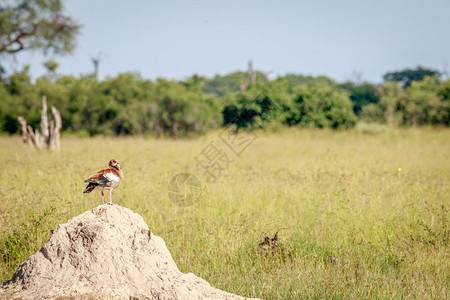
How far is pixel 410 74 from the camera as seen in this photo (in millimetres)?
58688

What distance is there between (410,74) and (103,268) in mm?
63418

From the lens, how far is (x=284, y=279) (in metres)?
3.97

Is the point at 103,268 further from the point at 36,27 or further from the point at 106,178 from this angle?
the point at 36,27

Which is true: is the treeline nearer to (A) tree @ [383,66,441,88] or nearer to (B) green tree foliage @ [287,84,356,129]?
(B) green tree foliage @ [287,84,356,129]

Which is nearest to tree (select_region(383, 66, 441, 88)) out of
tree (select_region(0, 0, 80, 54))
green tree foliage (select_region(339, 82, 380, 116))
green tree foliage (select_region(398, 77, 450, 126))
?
green tree foliage (select_region(339, 82, 380, 116))

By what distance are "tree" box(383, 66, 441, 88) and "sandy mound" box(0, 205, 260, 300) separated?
5582 cm

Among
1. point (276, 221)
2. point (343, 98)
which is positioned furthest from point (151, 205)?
point (343, 98)

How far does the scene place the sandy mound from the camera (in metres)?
3.17

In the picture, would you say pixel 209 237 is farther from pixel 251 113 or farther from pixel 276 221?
pixel 251 113

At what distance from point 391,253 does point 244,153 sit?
9.01 meters

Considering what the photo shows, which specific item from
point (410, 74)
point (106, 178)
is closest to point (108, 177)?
point (106, 178)

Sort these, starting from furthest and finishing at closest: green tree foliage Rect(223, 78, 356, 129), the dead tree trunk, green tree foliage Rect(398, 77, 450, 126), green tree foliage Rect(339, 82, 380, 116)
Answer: green tree foliage Rect(339, 82, 380, 116), green tree foliage Rect(398, 77, 450, 126), green tree foliage Rect(223, 78, 356, 129), the dead tree trunk

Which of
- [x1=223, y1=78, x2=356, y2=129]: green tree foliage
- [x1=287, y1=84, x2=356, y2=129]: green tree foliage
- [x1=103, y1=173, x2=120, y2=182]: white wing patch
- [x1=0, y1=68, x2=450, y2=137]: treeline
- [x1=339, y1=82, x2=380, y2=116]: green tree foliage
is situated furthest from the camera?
[x1=339, y1=82, x2=380, y2=116]: green tree foliage

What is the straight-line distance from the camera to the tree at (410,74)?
55.1 m
